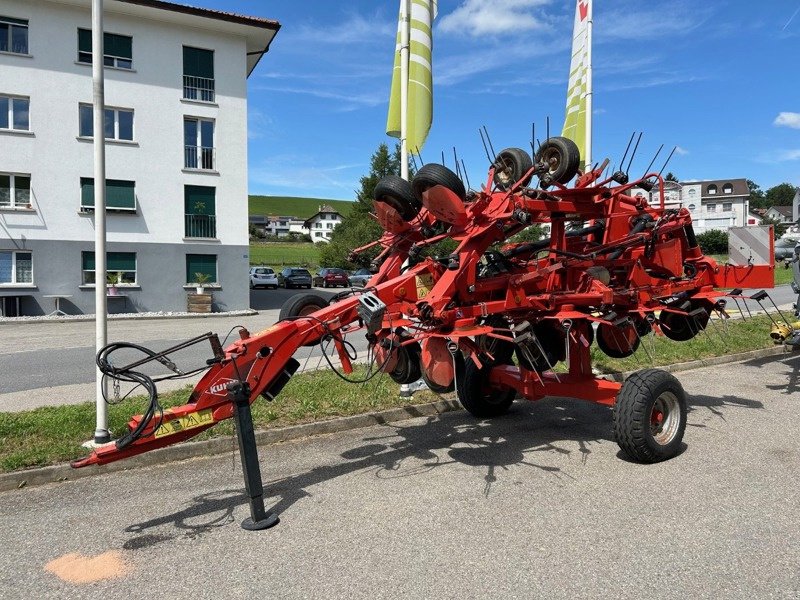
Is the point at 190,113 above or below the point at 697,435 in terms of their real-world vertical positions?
above

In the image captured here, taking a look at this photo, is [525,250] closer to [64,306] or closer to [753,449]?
[753,449]

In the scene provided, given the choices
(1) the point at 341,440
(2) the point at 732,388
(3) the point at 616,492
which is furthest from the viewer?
(2) the point at 732,388

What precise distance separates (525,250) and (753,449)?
3.04 metres

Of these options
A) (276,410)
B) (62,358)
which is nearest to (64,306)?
(62,358)

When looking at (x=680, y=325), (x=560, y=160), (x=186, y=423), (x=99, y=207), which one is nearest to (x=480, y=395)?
(x=680, y=325)

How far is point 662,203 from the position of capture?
7.34 metres

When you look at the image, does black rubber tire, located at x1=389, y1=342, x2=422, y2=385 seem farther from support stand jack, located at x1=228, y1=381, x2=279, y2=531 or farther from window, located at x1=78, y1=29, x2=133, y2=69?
window, located at x1=78, y1=29, x2=133, y2=69

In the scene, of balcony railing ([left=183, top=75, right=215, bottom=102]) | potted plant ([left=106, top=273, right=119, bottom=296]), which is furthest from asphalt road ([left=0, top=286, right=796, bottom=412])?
balcony railing ([left=183, top=75, right=215, bottom=102])

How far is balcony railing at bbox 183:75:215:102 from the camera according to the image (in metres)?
25.2

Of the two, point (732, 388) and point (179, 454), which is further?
point (732, 388)

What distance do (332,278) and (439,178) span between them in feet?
124

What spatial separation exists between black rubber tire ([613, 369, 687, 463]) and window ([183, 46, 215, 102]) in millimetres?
23868

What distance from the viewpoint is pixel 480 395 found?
7352 millimetres

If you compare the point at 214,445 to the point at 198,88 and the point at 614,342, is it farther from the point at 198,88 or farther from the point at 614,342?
the point at 198,88
